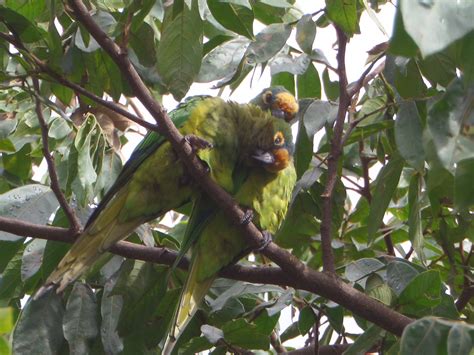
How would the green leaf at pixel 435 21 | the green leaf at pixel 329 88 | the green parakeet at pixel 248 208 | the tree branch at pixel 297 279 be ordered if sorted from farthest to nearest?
the green leaf at pixel 329 88, the green parakeet at pixel 248 208, the tree branch at pixel 297 279, the green leaf at pixel 435 21

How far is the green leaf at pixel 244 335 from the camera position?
75.0 inches

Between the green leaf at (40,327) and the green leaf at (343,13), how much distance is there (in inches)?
35.7

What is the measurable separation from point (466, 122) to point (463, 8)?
0.19 m

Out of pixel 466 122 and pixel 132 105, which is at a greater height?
pixel 132 105

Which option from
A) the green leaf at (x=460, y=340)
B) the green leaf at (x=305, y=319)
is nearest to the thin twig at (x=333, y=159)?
the green leaf at (x=305, y=319)

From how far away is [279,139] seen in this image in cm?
241

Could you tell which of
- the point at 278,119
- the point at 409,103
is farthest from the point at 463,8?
the point at 278,119

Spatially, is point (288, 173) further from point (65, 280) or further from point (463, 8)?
point (463, 8)

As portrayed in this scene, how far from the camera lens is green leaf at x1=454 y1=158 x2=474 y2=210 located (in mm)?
1160

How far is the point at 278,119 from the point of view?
251cm

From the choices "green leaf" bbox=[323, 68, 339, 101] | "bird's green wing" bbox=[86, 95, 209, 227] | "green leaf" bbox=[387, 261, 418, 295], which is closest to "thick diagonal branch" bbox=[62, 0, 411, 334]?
"green leaf" bbox=[387, 261, 418, 295]

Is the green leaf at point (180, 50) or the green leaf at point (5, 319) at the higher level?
the green leaf at point (180, 50)

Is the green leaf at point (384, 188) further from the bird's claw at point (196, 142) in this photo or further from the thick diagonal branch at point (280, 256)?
the bird's claw at point (196, 142)

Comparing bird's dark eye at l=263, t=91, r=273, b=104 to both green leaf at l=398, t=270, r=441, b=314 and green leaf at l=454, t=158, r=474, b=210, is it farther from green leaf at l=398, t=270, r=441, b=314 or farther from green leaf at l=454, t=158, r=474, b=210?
green leaf at l=454, t=158, r=474, b=210
